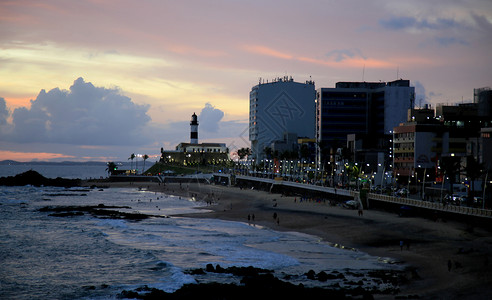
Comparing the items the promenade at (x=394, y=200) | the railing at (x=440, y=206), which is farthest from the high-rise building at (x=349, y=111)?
the railing at (x=440, y=206)

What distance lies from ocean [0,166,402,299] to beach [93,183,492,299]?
10.2 ft

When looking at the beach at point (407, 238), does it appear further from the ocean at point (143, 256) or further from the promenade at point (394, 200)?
the ocean at point (143, 256)

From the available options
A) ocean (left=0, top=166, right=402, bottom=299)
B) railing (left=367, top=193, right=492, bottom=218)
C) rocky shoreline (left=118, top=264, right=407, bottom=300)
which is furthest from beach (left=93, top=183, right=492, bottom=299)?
ocean (left=0, top=166, right=402, bottom=299)

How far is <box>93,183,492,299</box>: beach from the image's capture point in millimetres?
39062

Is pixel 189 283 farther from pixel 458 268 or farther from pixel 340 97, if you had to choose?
pixel 340 97

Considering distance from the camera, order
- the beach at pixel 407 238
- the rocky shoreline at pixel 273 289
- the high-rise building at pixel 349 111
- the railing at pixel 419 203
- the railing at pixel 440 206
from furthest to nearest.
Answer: the high-rise building at pixel 349 111 → the railing at pixel 419 203 → the railing at pixel 440 206 → the beach at pixel 407 238 → the rocky shoreline at pixel 273 289

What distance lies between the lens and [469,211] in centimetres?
6362

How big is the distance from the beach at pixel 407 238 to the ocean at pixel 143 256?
3097 millimetres

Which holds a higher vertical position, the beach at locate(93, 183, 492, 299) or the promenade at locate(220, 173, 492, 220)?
the promenade at locate(220, 173, 492, 220)

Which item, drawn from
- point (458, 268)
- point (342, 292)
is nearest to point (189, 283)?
point (342, 292)

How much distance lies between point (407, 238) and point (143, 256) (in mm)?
31223

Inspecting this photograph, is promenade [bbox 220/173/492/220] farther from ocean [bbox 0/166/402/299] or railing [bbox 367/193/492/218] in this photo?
ocean [bbox 0/166/402/299]

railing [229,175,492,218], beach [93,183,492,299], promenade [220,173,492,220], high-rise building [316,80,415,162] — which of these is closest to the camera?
beach [93,183,492,299]

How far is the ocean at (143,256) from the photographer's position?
144ft
